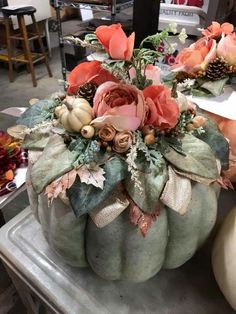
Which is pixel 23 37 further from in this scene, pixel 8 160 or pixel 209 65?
pixel 209 65

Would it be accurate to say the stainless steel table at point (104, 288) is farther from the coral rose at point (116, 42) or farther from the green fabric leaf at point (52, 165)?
the coral rose at point (116, 42)

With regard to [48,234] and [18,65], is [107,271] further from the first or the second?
[18,65]

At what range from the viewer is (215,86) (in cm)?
71

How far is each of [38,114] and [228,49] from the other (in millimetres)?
454

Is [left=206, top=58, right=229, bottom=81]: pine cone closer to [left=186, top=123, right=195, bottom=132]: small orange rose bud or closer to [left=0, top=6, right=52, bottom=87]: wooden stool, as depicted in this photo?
[left=186, top=123, right=195, bottom=132]: small orange rose bud

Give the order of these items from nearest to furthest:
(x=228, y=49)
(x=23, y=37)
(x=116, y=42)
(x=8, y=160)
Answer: (x=116, y=42) → (x=228, y=49) → (x=8, y=160) → (x=23, y=37)

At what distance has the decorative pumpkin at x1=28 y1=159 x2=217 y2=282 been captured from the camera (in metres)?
0.47

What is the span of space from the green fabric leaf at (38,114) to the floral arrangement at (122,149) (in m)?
0.07

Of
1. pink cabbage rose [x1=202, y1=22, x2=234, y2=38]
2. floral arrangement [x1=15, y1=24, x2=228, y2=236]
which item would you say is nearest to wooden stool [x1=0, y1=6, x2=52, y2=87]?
pink cabbage rose [x1=202, y1=22, x2=234, y2=38]

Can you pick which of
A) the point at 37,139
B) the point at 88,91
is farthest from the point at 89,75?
the point at 37,139

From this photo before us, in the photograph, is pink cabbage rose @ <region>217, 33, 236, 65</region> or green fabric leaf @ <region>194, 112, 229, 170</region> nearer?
green fabric leaf @ <region>194, 112, 229, 170</region>

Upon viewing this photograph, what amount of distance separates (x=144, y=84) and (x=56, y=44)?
3934mm

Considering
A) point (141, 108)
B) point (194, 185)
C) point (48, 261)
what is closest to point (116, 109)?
point (141, 108)

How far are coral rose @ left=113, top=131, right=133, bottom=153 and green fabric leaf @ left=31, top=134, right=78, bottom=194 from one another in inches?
2.4
